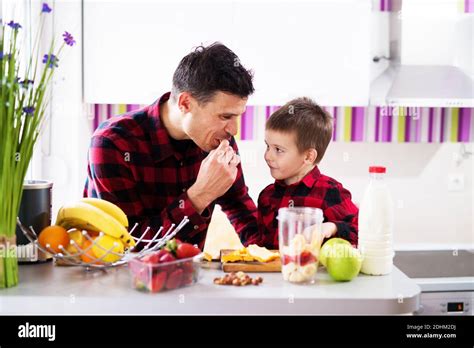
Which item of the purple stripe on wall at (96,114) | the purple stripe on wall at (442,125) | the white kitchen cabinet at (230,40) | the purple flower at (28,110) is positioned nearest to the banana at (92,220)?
the purple flower at (28,110)

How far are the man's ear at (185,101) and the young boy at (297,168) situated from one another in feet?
0.89

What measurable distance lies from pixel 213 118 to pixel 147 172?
0.94 ft

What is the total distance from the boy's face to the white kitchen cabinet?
3.69 ft

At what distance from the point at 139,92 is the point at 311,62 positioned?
2.80 feet

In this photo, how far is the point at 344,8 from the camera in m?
2.99

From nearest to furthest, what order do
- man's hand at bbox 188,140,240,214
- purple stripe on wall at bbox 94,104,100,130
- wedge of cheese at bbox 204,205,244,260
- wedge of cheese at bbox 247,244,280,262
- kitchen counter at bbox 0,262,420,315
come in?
kitchen counter at bbox 0,262,420,315 < wedge of cheese at bbox 247,244,280,262 < man's hand at bbox 188,140,240,214 < wedge of cheese at bbox 204,205,244,260 < purple stripe on wall at bbox 94,104,100,130

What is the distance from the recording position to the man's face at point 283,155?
1.94 m

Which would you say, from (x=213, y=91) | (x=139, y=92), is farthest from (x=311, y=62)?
(x=213, y=91)

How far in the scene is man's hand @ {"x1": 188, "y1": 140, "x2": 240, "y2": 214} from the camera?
5.90ft

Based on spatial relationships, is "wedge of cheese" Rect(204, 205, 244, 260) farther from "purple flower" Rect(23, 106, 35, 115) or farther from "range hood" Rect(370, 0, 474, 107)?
"purple flower" Rect(23, 106, 35, 115)

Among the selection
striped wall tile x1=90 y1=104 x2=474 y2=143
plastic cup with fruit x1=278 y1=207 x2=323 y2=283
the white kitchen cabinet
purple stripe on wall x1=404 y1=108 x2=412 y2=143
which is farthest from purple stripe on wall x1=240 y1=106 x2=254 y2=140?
plastic cup with fruit x1=278 y1=207 x2=323 y2=283

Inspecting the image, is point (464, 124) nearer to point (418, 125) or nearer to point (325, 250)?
point (418, 125)
